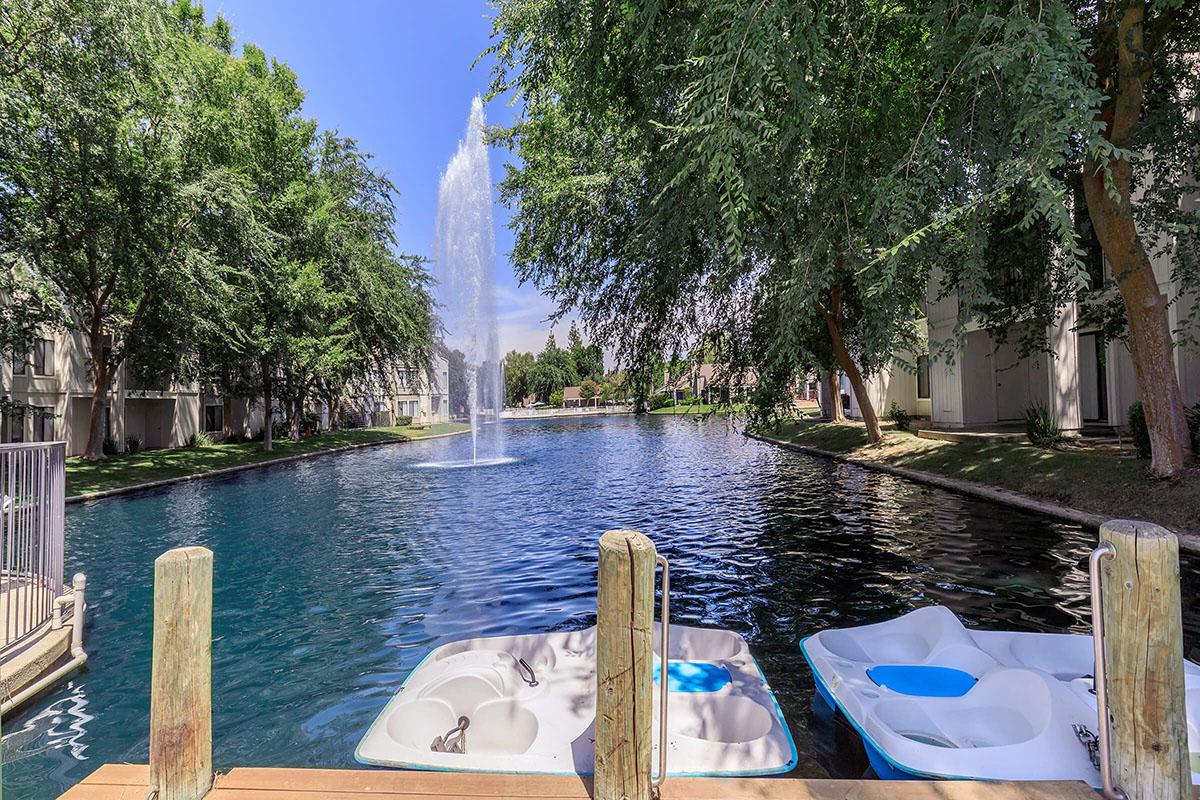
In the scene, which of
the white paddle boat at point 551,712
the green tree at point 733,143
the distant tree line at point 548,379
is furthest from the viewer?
the distant tree line at point 548,379

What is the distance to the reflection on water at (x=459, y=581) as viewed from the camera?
5035 mm

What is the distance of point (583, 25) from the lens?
8109 mm

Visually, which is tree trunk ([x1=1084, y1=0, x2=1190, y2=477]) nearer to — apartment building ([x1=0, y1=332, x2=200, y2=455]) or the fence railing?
the fence railing

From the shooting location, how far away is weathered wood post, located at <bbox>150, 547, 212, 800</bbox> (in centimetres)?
278

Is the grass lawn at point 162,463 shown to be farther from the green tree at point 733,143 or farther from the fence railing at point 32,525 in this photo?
the green tree at point 733,143

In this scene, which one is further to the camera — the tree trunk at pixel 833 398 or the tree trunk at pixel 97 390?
the tree trunk at pixel 833 398

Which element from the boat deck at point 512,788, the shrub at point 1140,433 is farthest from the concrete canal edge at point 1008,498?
the boat deck at point 512,788

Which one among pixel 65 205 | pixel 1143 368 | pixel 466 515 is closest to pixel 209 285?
pixel 65 205

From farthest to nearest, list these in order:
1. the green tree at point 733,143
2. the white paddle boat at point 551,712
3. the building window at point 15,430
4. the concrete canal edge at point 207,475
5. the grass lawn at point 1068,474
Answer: the building window at point 15,430
the concrete canal edge at point 207,475
the grass lawn at point 1068,474
the green tree at point 733,143
the white paddle boat at point 551,712

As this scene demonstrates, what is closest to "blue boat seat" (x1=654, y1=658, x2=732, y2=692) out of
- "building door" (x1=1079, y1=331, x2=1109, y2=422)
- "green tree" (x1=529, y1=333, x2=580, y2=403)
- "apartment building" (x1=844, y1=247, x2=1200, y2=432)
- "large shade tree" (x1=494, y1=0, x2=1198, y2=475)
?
"large shade tree" (x1=494, y1=0, x2=1198, y2=475)

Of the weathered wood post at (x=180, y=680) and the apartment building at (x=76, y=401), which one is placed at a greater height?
the apartment building at (x=76, y=401)

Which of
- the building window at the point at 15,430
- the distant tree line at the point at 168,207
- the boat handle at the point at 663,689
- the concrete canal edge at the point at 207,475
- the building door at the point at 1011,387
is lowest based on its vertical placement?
the concrete canal edge at the point at 207,475

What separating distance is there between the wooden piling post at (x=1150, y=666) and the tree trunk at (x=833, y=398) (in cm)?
1840

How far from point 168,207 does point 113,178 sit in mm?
1651
